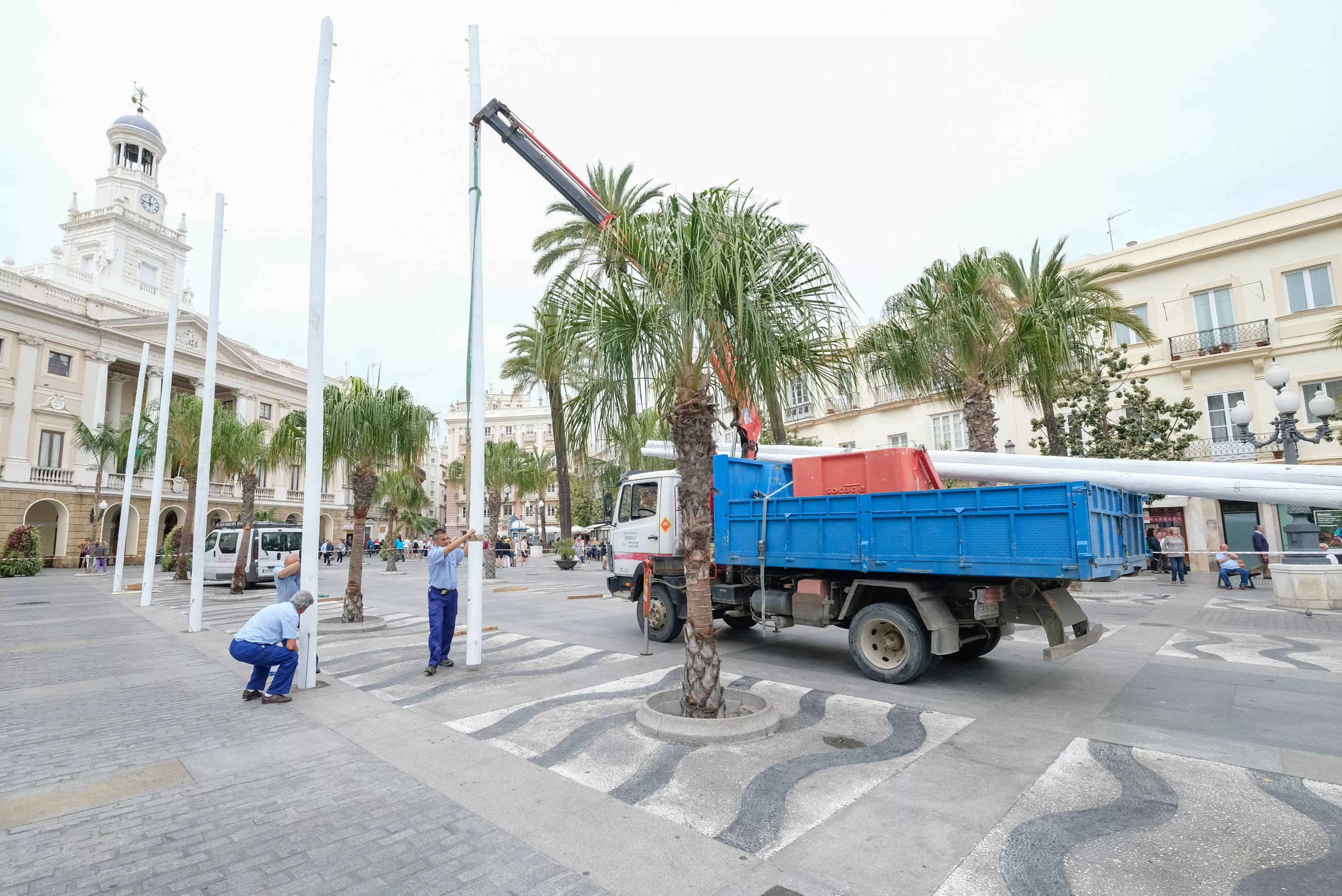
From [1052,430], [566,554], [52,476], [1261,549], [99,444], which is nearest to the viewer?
[1052,430]

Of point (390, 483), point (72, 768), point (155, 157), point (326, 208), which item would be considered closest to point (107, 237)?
point (155, 157)

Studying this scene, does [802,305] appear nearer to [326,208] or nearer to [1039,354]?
[326,208]

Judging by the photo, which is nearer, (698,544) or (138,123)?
(698,544)

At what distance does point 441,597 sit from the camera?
27.8ft

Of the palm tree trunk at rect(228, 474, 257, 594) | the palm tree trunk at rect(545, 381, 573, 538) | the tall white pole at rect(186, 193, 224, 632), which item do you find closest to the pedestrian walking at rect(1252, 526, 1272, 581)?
the palm tree trunk at rect(545, 381, 573, 538)

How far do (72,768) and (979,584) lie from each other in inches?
331

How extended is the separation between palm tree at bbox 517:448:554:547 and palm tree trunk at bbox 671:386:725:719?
46711 mm

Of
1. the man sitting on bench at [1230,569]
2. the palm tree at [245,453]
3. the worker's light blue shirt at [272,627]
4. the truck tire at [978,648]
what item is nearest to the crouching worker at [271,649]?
the worker's light blue shirt at [272,627]

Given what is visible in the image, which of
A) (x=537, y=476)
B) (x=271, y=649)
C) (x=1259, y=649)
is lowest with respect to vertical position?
(x=1259, y=649)

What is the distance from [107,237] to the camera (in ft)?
166

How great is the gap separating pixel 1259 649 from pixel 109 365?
58.8m

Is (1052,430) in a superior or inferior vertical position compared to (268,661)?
superior

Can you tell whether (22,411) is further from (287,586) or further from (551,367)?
(551,367)

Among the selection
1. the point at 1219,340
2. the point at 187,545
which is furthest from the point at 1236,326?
the point at 187,545
